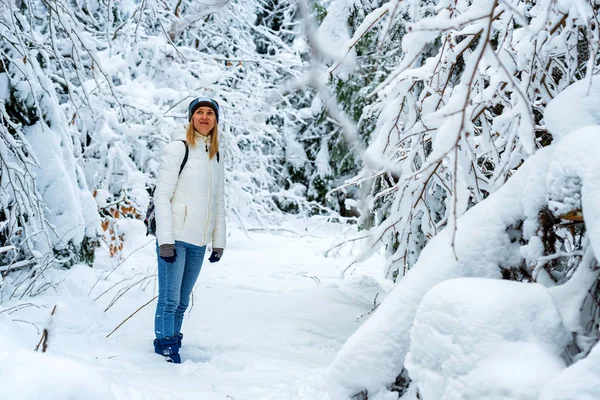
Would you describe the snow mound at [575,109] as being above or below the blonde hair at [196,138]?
above

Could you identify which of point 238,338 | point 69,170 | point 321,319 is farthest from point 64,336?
point 321,319

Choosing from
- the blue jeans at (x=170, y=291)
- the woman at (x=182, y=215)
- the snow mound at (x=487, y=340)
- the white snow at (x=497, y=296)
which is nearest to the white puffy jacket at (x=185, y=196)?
the woman at (x=182, y=215)

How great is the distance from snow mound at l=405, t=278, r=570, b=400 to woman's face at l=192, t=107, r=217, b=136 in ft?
8.22

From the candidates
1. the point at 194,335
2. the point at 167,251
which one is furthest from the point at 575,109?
the point at 194,335

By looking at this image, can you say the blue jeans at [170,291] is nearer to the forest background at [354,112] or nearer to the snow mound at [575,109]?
the forest background at [354,112]

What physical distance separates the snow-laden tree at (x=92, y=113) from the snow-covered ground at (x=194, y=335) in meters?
0.44

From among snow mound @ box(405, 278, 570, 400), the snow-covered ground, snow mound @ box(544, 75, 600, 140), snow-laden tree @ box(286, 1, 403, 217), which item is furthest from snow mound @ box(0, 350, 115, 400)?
snow mound @ box(544, 75, 600, 140)

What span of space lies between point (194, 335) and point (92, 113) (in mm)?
1979

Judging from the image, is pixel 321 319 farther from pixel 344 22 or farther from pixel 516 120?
pixel 516 120

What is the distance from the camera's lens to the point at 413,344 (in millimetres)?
1546

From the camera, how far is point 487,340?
1.35m

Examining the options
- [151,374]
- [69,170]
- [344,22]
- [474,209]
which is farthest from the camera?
[69,170]

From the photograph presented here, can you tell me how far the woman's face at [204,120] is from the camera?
3.70 meters

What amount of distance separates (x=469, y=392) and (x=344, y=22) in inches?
110
